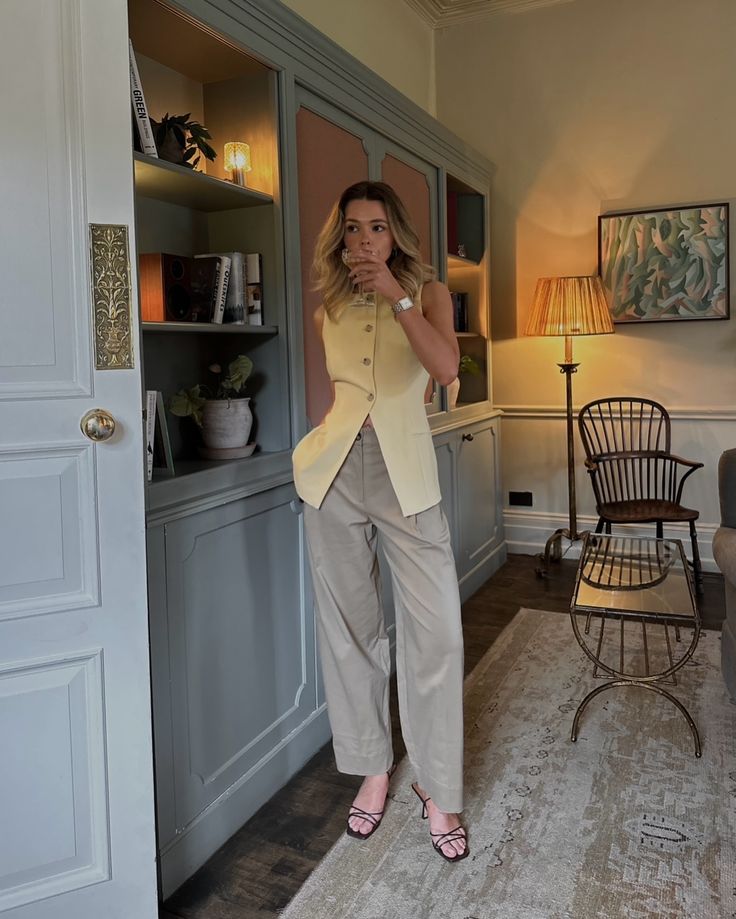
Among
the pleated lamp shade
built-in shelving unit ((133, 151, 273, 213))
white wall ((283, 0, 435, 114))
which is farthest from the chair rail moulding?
built-in shelving unit ((133, 151, 273, 213))

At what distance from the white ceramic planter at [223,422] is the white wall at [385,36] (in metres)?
Answer: 1.98

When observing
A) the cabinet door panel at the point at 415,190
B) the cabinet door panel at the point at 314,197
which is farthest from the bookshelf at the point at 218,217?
the cabinet door panel at the point at 415,190

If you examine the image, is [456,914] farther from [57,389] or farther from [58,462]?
[57,389]

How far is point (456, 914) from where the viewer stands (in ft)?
5.40

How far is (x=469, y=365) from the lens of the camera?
3.97 meters

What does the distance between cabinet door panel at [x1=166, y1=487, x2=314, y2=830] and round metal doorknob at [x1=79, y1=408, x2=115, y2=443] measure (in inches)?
13.6

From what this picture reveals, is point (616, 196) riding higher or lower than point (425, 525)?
higher

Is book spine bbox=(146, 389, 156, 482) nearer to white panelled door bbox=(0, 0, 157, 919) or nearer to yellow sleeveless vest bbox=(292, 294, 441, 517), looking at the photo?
white panelled door bbox=(0, 0, 157, 919)

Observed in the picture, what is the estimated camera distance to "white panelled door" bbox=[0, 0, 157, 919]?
1395mm

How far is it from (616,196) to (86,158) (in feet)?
11.3

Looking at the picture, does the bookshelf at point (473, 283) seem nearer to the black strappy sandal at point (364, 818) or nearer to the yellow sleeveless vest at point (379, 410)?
the yellow sleeveless vest at point (379, 410)

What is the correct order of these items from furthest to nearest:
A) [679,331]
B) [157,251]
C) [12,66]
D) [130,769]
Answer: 1. [679,331]
2. [157,251]
3. [130,769]
4. [12,66]

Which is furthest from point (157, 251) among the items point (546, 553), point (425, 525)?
point (546, 553)

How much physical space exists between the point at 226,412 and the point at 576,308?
2423 millimetres
